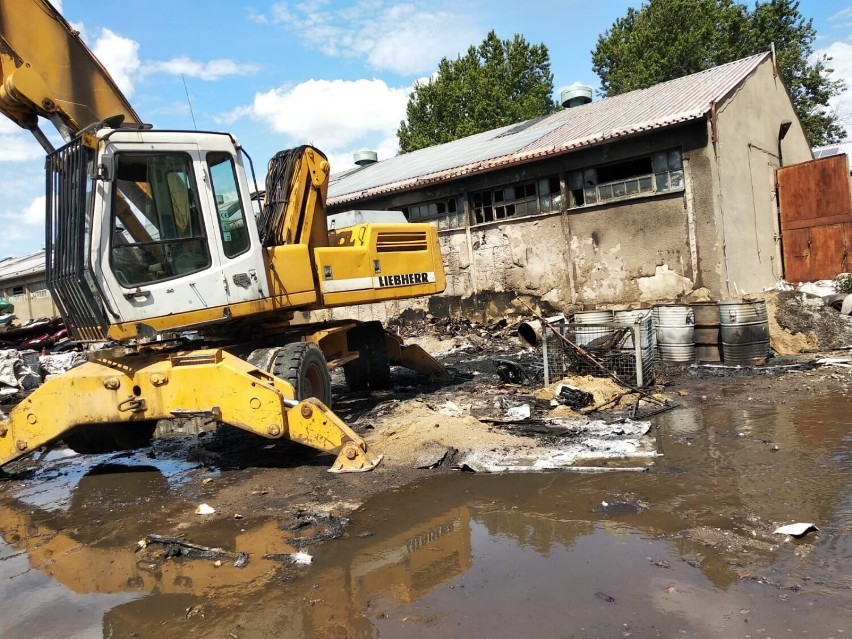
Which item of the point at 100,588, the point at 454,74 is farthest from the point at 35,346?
the point at 454,74

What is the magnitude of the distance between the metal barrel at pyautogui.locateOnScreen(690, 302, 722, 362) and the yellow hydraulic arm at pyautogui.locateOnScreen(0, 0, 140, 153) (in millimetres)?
8360

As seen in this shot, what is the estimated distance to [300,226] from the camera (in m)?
7.41

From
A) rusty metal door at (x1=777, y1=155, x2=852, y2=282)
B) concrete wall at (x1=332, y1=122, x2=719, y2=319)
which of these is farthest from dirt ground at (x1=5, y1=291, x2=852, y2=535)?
A: rusty metal door at (x1=777, y1=155, x2=852, y2=282)

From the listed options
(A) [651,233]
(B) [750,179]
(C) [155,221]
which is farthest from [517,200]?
(C) [155,221]

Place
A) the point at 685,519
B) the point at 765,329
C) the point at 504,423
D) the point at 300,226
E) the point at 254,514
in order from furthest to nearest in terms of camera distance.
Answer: the point at 765,329 → the point at 300,226 → the point at 504,423 → the point at 254,514 → the point at 685,519

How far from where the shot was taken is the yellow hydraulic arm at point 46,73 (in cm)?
584

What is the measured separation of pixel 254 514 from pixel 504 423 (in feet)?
9.56

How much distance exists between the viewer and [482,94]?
40.3 metres

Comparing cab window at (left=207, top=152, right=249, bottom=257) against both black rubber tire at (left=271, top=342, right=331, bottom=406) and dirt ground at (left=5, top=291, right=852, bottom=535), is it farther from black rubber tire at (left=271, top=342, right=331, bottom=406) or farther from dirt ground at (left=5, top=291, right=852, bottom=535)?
dirt ground at (left=5, top=291, right=852, bottom=535)

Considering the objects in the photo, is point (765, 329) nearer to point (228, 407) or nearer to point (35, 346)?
point (228, 407)

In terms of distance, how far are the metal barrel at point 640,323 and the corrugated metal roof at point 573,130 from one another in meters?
5.16

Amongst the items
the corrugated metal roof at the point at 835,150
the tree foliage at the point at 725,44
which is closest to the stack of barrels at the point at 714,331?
the corrugated metal roof at the point at 835,150

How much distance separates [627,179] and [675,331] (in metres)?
4.68

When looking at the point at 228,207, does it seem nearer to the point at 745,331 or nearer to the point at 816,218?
the point at 745,331
